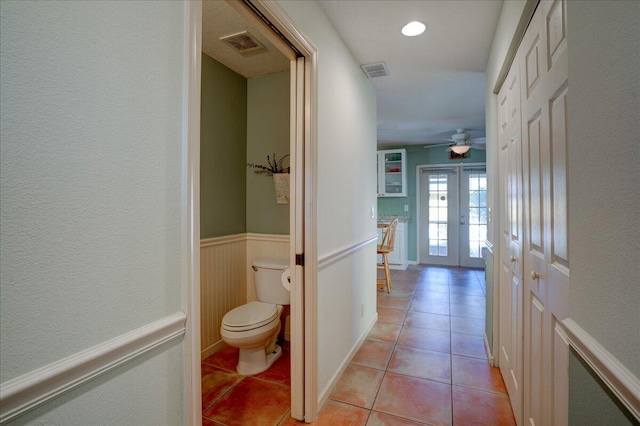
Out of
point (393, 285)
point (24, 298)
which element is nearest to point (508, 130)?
point (24, 298)

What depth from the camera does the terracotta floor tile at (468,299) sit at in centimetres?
376

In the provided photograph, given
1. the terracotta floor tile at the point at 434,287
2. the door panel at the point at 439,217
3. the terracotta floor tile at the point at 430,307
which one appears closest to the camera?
the terracotta floor tile at the point at 430,307

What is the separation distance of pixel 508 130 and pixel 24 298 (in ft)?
7.33

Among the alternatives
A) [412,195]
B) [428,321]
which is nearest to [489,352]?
[428,321]

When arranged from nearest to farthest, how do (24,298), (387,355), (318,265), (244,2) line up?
1. (24,298)
2. (244,2)
3. (318,265)
4. (387,355)

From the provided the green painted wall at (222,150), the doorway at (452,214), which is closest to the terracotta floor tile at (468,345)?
the green painted wall at (222,150)

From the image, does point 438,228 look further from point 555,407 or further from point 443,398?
point 555,407

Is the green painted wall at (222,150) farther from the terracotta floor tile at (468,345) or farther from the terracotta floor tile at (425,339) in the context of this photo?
the terracotta floor tile at (468,345)

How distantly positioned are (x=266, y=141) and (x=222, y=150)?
0.40 metres

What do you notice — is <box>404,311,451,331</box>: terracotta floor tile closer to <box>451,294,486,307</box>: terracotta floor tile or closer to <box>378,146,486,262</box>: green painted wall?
<box>451,294,486,307</box>: terracotta floor tile

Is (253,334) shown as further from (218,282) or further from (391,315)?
(391,315)

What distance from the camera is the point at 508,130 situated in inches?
74.2

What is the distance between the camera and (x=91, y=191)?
2.22 feet

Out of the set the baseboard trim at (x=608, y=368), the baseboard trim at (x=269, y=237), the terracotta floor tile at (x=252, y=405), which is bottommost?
the terracotta floor tile at (x=252, y=405)
